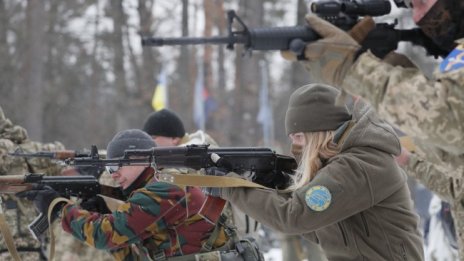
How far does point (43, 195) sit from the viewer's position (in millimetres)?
4059

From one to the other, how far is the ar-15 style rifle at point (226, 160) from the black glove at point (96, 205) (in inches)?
34.8

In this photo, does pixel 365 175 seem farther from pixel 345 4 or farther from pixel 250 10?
pixel 250 10

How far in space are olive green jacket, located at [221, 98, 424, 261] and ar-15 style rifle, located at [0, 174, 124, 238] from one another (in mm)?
1300

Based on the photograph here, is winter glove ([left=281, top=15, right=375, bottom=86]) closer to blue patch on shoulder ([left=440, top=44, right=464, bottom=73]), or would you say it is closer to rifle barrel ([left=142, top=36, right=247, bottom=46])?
blue patch on shoulder ([left=440, top=44, right=464, bottom=73])

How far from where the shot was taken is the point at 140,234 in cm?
369

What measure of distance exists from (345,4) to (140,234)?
5.24ft

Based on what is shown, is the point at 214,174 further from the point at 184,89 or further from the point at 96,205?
the point at 184,89

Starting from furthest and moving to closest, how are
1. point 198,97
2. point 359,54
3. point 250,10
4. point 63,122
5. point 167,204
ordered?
1. point 63,122
2. point 250,10
3. point 198,97
4. point 167,204
5. point 359,54

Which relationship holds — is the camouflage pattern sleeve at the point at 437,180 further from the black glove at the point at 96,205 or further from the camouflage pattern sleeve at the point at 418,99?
the black glove at the point at 96,205

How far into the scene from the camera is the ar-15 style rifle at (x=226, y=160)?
3242 mm

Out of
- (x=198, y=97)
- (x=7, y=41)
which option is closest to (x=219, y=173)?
(x=198, y=97)

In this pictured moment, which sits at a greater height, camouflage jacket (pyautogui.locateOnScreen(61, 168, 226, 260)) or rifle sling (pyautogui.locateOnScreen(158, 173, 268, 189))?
rifle sling (pyautogui.locateOnScreen(158, 173, 268, 189))

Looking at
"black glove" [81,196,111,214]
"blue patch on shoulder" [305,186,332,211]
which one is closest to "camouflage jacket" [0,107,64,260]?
"black glove" [81,196,111,214]

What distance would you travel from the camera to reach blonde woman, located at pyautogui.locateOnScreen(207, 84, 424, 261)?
297cm
